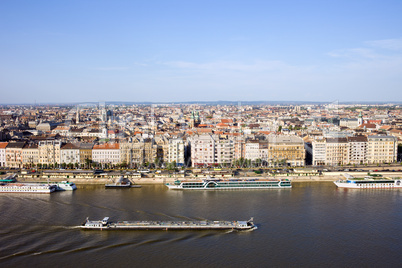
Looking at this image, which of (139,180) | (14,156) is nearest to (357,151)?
(139,180)

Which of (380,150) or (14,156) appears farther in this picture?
(380,150)

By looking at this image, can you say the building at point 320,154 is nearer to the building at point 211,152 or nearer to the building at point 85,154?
the building at point 211,152

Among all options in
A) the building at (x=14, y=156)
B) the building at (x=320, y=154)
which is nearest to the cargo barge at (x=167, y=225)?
the building at (x=320, y=154)

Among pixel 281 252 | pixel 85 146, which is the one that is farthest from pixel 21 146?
pixel 281 252

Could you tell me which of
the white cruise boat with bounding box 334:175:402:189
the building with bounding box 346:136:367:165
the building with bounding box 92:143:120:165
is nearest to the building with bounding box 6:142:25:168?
the building with bounding box 92:143:120:165

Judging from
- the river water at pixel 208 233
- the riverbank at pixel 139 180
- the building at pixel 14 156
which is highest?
the building at pixel 14 156

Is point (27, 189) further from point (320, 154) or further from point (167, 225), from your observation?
point (320, 154)

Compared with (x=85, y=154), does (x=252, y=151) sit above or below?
above
